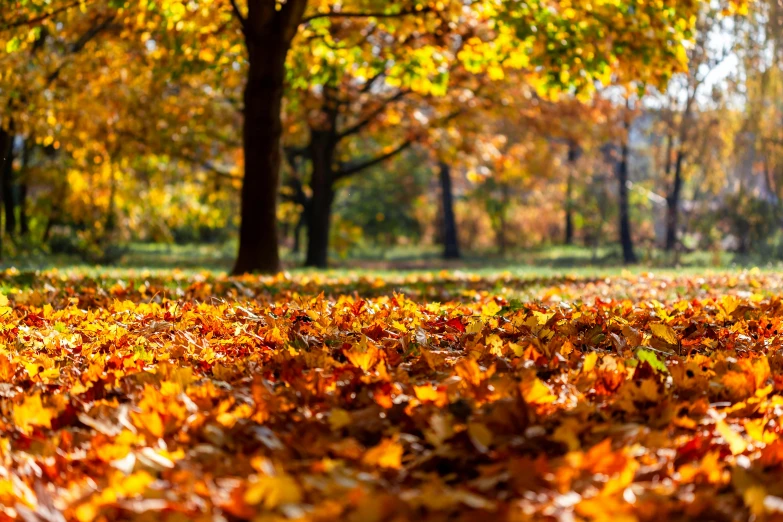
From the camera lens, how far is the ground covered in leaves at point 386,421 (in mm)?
2105

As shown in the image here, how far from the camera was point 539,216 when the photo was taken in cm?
3316

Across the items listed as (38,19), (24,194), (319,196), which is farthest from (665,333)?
(24,194)

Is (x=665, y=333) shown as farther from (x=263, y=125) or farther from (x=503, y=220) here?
(x=503, y=220)

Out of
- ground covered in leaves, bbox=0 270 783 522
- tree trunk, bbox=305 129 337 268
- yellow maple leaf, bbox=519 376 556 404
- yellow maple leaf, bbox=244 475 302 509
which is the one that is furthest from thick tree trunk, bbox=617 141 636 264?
yellow maple leaf, bbox=244 475 302 509

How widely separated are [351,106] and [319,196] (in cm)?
239

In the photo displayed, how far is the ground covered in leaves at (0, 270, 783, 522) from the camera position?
2.11 meters

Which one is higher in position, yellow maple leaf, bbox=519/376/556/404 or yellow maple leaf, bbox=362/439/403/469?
yellow maple leaf, bbox=519/376/556/404

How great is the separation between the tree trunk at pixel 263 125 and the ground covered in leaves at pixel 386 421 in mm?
5868

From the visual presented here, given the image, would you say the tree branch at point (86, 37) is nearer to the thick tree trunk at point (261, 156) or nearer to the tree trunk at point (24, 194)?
the tree trunk at point (24, 194)

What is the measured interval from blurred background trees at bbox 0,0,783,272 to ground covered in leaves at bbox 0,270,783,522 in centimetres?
590

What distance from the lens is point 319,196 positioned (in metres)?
18.7

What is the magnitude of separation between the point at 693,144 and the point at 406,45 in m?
11.5

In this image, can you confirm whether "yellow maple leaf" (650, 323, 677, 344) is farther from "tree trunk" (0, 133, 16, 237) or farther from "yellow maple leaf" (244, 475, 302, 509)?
"tree trunk" (0, 133, 16, 237)

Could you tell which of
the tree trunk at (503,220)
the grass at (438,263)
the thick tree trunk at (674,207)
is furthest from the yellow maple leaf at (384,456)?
the tree trunk at (503,220)
